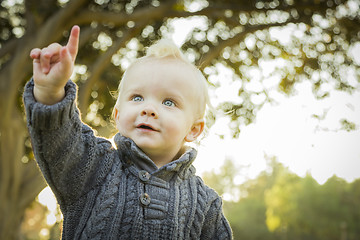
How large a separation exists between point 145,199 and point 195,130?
53 centimetres

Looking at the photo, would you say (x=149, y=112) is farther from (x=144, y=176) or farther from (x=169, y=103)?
(x=144, y=176)

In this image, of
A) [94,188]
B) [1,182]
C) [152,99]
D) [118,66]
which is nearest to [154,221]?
[94,188]

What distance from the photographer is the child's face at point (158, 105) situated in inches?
68.6

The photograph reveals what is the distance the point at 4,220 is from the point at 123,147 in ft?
18.6

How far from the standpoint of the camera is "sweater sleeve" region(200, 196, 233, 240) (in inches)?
76.2

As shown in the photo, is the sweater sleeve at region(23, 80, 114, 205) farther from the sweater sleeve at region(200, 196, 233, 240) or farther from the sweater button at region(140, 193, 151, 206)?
the sweater sleeve at region(200, 196, 233, 240)

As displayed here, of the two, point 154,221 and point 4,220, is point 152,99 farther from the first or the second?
point 4,220

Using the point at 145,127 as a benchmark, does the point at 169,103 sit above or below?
above

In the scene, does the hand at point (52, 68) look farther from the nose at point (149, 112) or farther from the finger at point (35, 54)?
the nose at point (149, 112)

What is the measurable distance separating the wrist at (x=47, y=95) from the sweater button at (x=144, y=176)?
19.1 inches

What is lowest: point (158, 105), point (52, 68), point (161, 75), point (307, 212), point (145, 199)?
point (145, 199)

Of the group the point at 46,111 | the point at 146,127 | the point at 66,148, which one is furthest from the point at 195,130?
the point at 46,111

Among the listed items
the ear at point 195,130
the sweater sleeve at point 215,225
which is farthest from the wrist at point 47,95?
the sweater sleeve at point 215,225

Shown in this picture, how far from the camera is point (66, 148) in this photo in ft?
4.92
